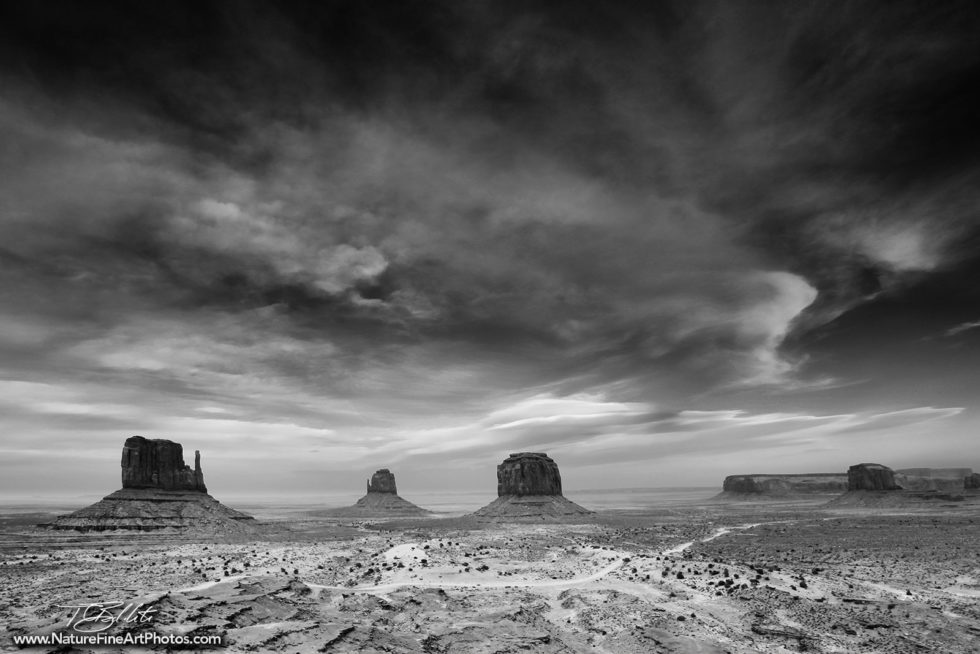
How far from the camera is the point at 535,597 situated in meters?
26.9

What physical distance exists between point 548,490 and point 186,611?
362 ft

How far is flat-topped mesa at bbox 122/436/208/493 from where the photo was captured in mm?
90875

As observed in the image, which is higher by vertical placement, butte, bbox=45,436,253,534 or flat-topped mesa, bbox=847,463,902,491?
butte, bbox=45,436,253,534

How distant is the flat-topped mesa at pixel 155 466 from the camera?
298 feet

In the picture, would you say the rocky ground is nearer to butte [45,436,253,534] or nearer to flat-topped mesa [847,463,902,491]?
Result: butte [45,436,253,534]

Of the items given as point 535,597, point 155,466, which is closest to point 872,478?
point 535,597

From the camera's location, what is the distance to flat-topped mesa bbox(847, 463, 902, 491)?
14938 cm

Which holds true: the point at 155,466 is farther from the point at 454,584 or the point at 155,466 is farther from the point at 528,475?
the point at 454,584

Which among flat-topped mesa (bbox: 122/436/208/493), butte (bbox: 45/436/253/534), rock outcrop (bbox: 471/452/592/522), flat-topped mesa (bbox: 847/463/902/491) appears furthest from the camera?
flat-topped mesa (bbox: 847/463/902/491)

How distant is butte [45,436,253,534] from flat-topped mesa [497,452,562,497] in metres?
59.8

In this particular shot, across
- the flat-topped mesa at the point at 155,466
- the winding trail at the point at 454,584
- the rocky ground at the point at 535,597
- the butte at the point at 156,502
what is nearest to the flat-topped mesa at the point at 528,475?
the butte at the point at 156,502
